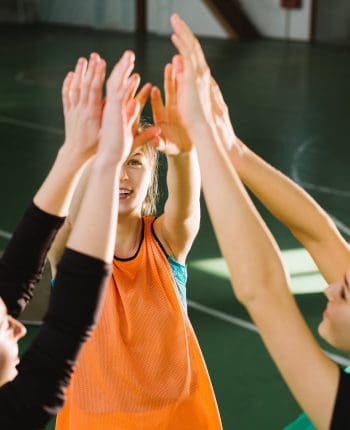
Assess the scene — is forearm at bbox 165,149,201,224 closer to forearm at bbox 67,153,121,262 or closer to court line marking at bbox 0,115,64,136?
forearm at bbox 67,153,121,262

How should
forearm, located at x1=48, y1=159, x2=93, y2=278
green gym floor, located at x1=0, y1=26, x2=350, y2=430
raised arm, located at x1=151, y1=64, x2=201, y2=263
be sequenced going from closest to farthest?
raised arm, located at x1=151, y1=64, x2=201, y2=263
forearm, located at x1=48, y1=159, x2=93, y2=278
green gym floor, located at x1=0, y1=26, x2=350, y2=430

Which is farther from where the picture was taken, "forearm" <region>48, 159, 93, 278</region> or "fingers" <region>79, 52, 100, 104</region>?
"forearm" <region>48, 159, 93, 278</region>

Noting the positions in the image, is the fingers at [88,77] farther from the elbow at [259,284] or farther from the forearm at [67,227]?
the forearm at [67,227]

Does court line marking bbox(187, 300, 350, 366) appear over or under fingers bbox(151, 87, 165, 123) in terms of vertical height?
under

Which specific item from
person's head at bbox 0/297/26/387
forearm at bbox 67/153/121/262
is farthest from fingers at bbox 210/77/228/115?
person's head at bbox 0/297/26/387

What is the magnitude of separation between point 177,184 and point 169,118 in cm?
51

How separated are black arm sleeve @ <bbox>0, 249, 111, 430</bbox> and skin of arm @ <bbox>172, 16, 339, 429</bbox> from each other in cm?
25

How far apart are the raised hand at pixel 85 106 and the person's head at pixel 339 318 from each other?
0.62 meters

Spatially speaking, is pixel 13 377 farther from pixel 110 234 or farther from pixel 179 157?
pixel 179 157

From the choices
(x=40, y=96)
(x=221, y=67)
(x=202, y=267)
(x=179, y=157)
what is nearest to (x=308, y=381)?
(x=179, y=157)

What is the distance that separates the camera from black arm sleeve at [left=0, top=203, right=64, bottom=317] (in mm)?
1795

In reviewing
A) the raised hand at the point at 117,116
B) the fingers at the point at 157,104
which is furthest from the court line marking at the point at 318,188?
the raised hand at the point at 117,116

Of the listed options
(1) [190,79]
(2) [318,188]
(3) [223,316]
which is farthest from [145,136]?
(2) [318,188]

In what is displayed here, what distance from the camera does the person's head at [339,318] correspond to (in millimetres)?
1637
